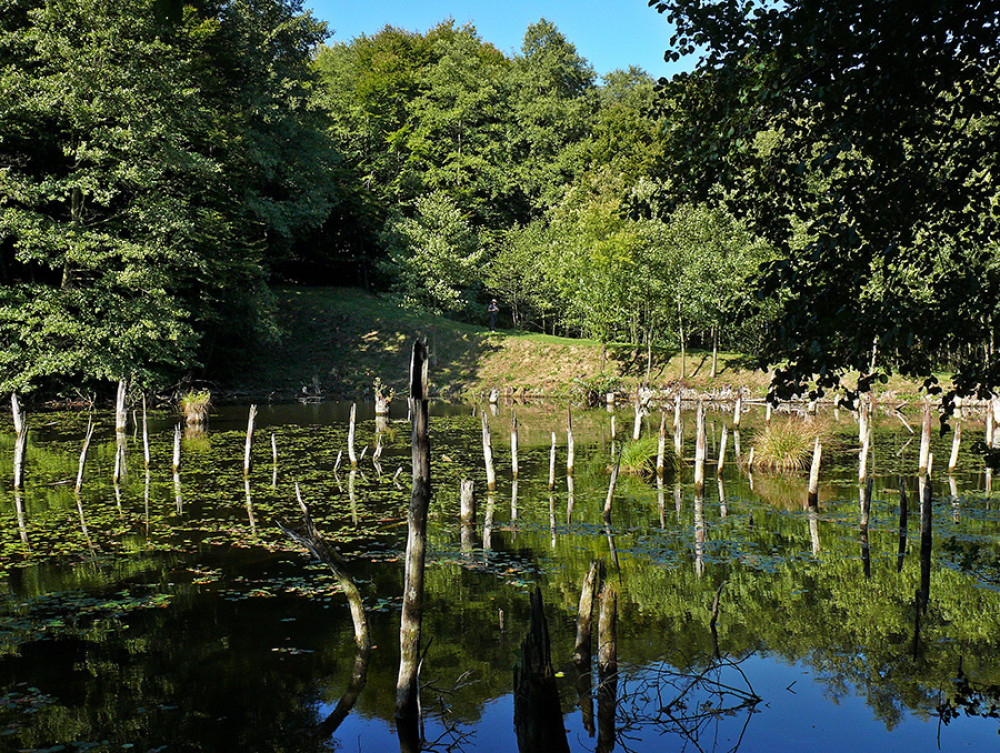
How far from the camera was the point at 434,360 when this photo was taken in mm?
51062

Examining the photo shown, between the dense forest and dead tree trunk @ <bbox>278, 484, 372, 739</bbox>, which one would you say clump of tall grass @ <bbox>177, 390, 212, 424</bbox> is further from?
→ dead tree trunk @ <bbox>278, 484, 372, 739</bbox>

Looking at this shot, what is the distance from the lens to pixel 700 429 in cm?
1628

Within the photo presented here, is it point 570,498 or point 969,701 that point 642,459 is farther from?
point 969,701

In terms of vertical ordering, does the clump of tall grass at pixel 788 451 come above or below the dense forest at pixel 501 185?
below

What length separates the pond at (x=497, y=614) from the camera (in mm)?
7117

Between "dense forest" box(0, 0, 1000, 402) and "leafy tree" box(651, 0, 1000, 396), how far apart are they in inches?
1.0

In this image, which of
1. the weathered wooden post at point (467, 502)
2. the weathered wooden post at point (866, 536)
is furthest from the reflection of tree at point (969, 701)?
the weathered wooden post at point (467, 502)

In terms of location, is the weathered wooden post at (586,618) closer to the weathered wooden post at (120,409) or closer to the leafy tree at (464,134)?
the weathered wooden post at (120,409)

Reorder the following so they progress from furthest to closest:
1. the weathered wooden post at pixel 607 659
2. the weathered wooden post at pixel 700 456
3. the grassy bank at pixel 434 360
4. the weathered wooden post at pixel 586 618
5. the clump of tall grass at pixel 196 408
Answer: the grassy bank at pixel 434 360 → the clump of tall grass at pixel 196 408 → the weathered wooden post at pixel 700 456 → the weathered wooden post at pixel 607 659 → the weathered wooden post at pixel 586 618

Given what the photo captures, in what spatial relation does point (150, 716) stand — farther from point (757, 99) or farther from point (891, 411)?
point (891, 411)

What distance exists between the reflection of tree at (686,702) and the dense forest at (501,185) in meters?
3.23

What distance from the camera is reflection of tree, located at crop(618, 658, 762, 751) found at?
7082mm

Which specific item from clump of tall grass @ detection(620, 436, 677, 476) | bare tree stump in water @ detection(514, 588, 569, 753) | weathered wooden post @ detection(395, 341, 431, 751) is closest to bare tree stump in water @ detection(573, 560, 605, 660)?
bare tree stump in water @ detection(514, 588, 569, 753)

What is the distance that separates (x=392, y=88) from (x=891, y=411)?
49.7 m
